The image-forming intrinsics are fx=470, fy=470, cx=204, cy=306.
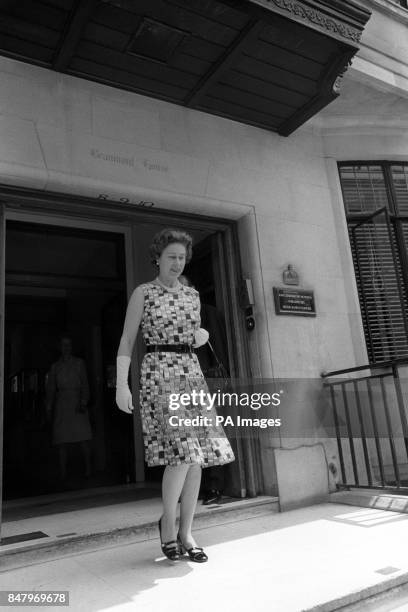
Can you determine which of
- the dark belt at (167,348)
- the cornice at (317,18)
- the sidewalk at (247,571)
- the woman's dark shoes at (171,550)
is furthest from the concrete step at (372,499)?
the cornice at (317,18)

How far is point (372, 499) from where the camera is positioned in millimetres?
3684

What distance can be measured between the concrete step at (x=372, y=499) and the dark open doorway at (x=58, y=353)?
265 cm

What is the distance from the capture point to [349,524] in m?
3.22

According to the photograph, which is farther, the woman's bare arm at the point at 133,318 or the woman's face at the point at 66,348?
the woman's face at the point at 66,348

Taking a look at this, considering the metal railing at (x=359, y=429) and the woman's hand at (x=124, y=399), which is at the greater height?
the woman's hand at (x=124, y=399)

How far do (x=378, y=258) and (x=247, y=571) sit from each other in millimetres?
3650

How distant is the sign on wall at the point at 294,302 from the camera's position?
4.27m

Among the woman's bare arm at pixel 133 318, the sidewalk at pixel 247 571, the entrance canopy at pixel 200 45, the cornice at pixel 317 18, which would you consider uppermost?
the cornice at pixel 317 18

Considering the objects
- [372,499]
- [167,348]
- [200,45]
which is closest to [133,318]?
[167,348]

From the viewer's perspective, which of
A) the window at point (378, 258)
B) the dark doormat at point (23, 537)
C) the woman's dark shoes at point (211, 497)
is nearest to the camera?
the dark doormat at point (23, 537)

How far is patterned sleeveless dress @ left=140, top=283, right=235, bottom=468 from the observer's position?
2469 millimetres

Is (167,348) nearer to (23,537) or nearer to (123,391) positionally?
(123,391)

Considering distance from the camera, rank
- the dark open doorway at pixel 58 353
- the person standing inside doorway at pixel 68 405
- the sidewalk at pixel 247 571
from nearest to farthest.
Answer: the sidewalk at pixel 247 571
the person standing inside doorway at pixel 68 405
the dark open doorway at pixel 58 353

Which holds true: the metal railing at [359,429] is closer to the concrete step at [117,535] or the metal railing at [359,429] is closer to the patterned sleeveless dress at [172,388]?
the concrete step at [117,535]
